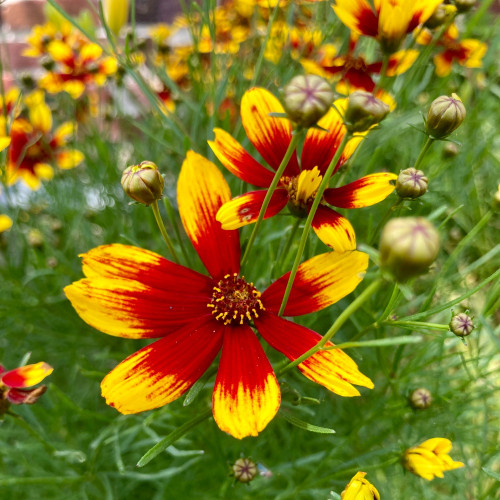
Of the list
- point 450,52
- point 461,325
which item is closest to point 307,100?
point 461,325

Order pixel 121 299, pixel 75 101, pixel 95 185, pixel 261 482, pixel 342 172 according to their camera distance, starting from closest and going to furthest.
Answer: pixel 121 299, pixel 342 172, pixel 261 482, pixel 95 185, pixel 75 101

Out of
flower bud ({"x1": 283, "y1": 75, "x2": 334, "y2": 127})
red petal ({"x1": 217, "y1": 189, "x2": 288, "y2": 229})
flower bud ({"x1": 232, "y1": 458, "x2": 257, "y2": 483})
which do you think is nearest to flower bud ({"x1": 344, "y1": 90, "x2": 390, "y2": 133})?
flower bud ({"x1": 283, "y1": 75, "x2": 334, "y2": 127})

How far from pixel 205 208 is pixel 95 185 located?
59 cm

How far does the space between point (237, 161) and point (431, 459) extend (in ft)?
1.12

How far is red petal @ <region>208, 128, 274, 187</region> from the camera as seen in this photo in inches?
19.2

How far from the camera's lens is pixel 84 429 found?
910 mm

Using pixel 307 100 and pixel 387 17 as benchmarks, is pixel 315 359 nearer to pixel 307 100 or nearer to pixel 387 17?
pixel 307 100

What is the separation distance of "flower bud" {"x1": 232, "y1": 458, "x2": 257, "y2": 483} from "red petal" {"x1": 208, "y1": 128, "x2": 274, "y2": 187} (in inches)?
11.5

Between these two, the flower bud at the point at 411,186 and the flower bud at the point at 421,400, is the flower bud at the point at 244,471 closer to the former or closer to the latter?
the flower bud at the point at 421,400

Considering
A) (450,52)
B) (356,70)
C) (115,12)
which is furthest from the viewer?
(450,52)

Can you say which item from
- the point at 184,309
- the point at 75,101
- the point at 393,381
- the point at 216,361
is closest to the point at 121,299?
the point at 184,309

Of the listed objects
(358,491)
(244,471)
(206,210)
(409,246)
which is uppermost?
(409,246)

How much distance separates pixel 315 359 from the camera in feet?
1.41

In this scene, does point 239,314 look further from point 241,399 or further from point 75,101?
point 75,101
